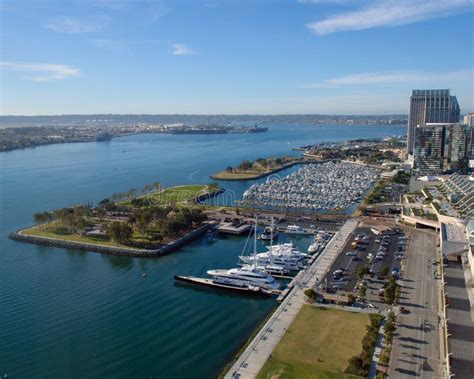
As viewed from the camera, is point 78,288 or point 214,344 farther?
point 78,288

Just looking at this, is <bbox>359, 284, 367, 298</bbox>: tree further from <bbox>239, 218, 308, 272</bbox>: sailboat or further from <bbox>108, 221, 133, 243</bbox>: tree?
<bbox>108, 221, 133, 243</bbox>: tree

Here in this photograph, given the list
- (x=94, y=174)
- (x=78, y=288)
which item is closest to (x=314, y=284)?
(x=78, y=288)

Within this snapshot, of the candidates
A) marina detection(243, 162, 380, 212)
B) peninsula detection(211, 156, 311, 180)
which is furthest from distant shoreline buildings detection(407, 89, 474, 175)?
peninsula detection(211, 156, 311, 180)

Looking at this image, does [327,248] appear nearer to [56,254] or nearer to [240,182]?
[56,254]

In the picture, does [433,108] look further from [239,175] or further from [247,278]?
[247,278]

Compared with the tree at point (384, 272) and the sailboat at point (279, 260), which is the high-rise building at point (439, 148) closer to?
the sailboat at point (279, 260)
